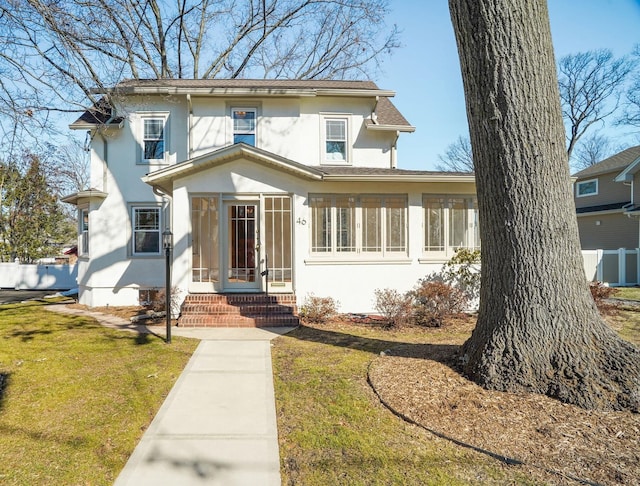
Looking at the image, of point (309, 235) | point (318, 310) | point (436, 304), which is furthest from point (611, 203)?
point (318, 310)

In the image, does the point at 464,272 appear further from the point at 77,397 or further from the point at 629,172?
the point at 629,172

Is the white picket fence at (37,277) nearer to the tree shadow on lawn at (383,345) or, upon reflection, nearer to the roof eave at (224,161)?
the roof eave at (224,161)

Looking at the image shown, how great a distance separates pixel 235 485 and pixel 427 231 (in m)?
8.63

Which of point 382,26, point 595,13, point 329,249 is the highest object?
point 382,26

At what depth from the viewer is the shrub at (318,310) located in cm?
906

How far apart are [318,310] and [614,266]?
1424cm

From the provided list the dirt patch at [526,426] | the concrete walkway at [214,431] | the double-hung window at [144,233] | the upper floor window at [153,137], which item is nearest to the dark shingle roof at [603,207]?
the dirt patch at [526,426]

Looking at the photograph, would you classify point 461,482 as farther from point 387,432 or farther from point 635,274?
point 635,274

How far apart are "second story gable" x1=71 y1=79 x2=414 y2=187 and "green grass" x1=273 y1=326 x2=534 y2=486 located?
26.0 ft

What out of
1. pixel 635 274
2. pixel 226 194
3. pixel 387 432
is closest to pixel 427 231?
pixel 226 194

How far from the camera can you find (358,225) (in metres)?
10.2

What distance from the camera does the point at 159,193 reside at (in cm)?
1024

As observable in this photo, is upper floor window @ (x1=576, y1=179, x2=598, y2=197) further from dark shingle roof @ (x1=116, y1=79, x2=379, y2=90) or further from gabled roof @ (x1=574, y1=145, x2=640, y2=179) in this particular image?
dark shingle roof @ (x1=116, y1=79, x2=379, y2=90)

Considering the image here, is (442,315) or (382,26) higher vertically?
(382,26)
